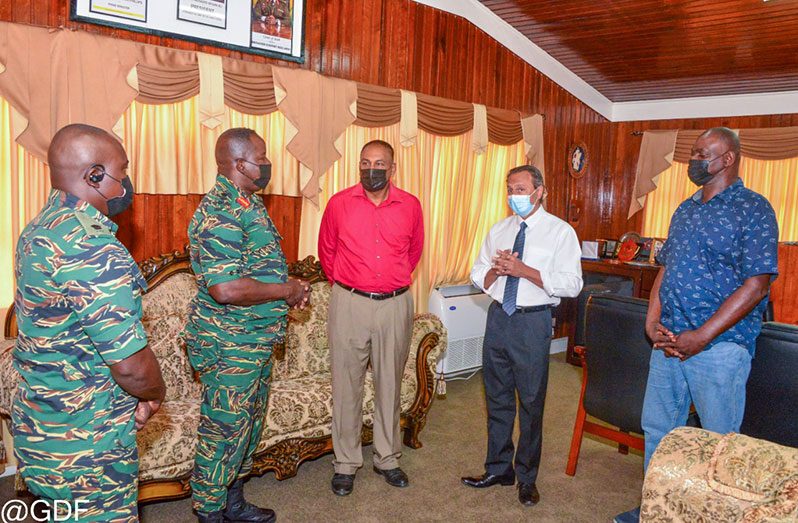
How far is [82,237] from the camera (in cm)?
148

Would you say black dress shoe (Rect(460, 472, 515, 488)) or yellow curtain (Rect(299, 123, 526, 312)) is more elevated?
yellow curtain (Rect(299, 123, 526, 312))

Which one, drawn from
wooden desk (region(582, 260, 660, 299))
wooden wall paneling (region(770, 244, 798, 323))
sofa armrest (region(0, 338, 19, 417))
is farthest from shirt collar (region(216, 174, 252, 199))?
wooden wall paneling (region(770, 244, 798, 323))

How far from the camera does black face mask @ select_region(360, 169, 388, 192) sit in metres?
2.91

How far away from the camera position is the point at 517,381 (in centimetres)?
289

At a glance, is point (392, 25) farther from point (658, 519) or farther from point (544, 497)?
point (658, 519)

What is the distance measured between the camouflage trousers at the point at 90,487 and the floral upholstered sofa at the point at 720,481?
128cm

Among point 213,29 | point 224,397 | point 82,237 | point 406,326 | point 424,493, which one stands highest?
point 213,29

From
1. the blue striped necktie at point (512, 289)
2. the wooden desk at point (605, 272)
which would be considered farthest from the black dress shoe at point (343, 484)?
the wooden desk at point (605, 272)

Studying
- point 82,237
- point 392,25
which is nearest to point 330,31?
point 392,25

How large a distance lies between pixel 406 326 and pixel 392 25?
242cm

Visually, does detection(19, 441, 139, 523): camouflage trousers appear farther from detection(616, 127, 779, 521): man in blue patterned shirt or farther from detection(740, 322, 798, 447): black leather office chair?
detection(740, 322, 798, 447): black leather office chair

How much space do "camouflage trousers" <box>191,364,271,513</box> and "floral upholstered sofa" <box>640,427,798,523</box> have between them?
157cm

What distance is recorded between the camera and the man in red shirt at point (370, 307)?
2.95 m

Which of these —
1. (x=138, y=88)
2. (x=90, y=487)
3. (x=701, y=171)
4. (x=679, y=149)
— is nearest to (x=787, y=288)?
(x=679, y=149)
